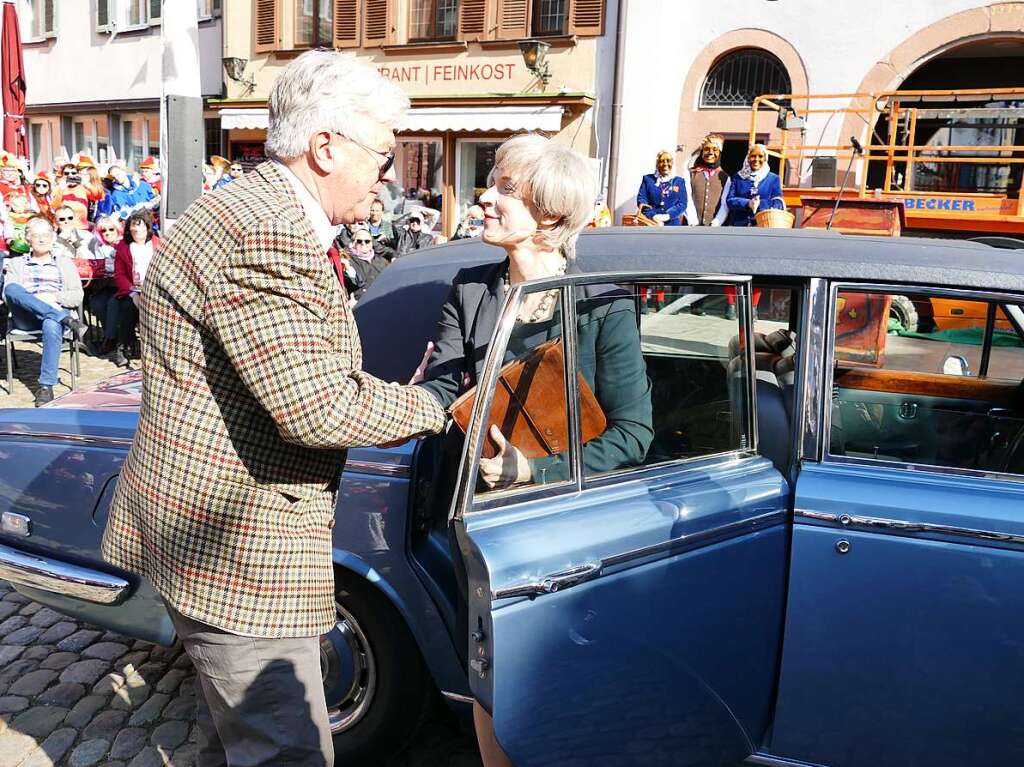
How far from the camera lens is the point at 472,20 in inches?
620

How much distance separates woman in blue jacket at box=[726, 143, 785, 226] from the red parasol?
11.8 metres

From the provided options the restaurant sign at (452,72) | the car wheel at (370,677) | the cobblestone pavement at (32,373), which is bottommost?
the cobblestone pavement at (32,373)

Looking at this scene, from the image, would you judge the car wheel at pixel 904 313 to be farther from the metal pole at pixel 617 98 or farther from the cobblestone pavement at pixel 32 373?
the metal pole at pixel 617 98

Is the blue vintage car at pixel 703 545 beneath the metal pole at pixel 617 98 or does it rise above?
beneath

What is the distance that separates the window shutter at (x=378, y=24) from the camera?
54.8 ft

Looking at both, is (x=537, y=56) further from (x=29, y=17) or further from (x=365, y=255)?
(x=29, y=17)

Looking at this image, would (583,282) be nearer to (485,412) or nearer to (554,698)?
(485,412)

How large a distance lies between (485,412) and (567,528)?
1.04 ft

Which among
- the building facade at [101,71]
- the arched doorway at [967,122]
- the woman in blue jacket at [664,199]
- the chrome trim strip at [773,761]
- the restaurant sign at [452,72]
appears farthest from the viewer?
the building facade at [101,71]

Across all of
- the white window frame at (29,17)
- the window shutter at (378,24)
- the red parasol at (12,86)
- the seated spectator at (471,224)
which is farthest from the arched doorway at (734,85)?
the white window frame at (29,17)

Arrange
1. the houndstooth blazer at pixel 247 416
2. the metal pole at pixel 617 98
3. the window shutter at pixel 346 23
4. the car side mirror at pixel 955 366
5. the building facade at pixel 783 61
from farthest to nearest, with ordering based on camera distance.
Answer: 1. the window shutter at pixel 346 23
2. the metal pole at pixel 617 98
3. the building facade at pixel 783 61
4. the car side mirror at pixel 955 366
5. the houndstooth blazer at pixel 247 416

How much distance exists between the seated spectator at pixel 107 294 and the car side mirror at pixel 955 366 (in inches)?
311

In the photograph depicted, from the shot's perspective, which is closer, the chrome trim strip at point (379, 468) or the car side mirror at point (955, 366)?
the chrome trim strip at point (379, 468)

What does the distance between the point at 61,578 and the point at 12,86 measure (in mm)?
15101
